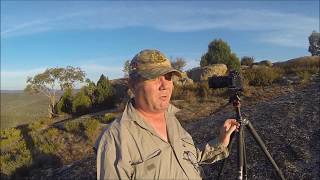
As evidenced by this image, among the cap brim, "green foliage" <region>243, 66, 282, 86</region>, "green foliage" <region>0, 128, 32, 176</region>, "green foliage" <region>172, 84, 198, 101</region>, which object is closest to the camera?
the cap brim

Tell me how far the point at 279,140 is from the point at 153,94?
517 centimetres

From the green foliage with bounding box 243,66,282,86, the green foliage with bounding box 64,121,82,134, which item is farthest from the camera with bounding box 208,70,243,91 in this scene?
the green foliage with bounding box 243,66,282,86

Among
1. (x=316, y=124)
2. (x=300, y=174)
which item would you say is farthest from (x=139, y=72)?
(x=316, y=124)

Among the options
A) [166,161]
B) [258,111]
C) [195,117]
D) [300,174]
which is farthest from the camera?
[195,117]

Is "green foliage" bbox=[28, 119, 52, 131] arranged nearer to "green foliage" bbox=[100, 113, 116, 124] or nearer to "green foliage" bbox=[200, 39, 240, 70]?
"green foliage" bbox=[100, 113, 116, 124]

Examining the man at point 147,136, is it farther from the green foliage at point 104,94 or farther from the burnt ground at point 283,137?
the green foliage at point 104,94

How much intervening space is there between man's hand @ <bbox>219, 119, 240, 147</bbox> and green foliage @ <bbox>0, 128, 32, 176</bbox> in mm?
10470

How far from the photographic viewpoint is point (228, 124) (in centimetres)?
381

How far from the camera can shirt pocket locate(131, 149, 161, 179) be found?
301 centimetres

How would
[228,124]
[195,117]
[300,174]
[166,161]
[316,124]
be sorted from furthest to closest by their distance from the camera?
[195,117] → [316,124] → [300,174] → [228,124] → [166,161]

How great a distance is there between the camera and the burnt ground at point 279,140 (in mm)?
6805

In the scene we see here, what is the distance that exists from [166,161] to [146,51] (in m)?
0.79

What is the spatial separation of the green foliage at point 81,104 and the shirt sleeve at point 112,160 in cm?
1905

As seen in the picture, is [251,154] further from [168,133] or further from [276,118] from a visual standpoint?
[168,133]
